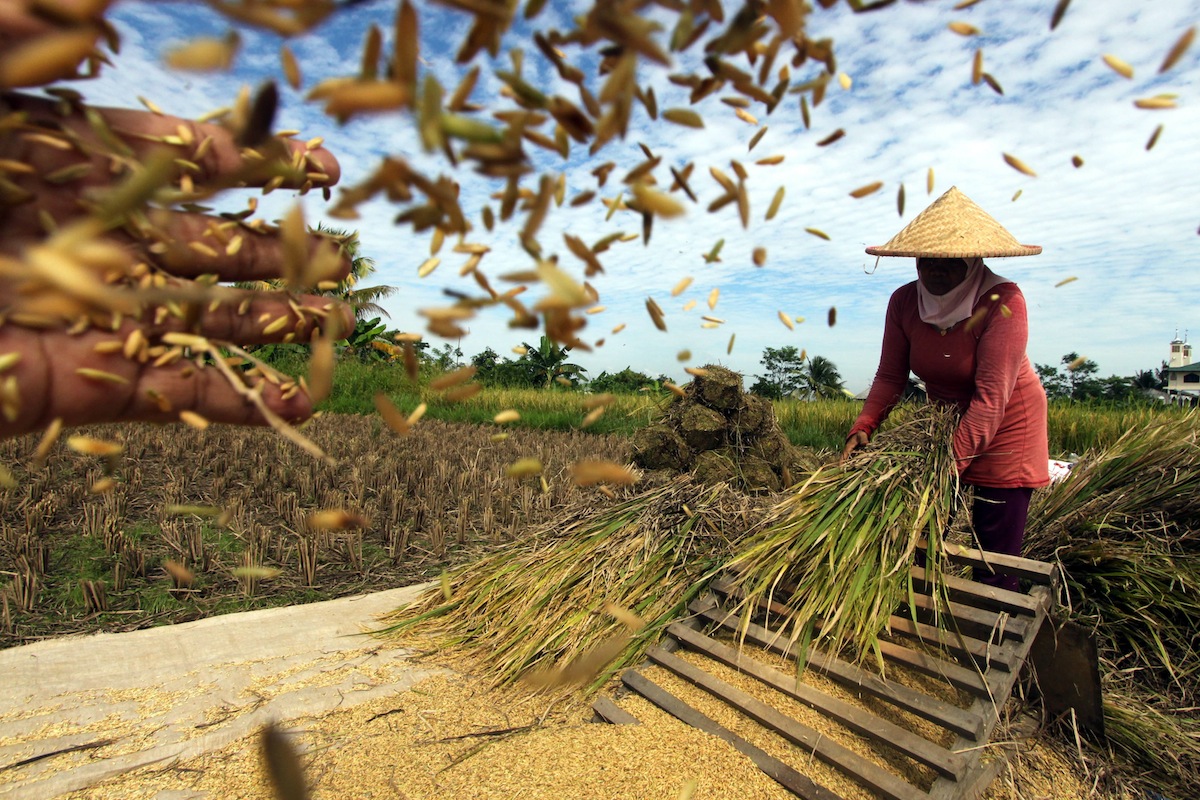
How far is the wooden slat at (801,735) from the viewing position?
1.73 metres

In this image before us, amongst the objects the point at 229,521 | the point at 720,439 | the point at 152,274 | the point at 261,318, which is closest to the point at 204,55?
the point at 152,274

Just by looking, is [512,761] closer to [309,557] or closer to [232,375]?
[232,375]

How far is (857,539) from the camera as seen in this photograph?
2305mm

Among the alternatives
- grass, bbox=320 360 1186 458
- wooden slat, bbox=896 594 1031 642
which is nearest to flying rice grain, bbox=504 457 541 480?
wooden slat, bbox=896 594 1031 642

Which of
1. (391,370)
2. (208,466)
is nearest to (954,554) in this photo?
(208,466)

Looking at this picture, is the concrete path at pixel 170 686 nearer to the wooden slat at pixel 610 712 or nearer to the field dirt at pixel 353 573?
the field dirt at pixel 353 573

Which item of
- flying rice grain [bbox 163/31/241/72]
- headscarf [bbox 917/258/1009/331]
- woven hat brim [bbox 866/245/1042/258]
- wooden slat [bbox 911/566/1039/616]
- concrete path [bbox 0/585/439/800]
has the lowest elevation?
concrete path [bbox 0/585/439/800]

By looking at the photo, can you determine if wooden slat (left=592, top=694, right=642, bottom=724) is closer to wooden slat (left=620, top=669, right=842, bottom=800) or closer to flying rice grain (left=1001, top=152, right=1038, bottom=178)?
wooden slat (left=620, top=669, right=842, bottom=800)

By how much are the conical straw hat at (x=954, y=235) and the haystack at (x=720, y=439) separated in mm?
1221

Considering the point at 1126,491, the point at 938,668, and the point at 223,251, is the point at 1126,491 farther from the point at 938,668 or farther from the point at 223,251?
the point at 223,251

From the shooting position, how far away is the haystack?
147 inches

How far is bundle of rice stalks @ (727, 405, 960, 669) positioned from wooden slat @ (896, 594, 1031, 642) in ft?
0.22

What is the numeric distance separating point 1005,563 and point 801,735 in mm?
876

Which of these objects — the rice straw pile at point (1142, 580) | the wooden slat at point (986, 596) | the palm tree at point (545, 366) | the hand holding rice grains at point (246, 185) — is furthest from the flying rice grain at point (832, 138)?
the palm tree at point (545, 366)
